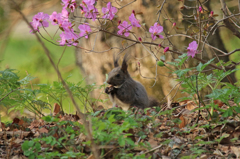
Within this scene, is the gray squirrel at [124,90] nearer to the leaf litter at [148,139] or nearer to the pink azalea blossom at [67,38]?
the pink azalea blossom at [67,38]

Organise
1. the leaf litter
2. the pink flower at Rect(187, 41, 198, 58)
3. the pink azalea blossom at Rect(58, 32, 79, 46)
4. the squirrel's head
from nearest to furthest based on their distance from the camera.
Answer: the leaf litter → the pink flower at Rect(187, 41, 198, 58) → the pink azalea blossom at Rect(58, 32, 79, 46) → the squirrel's head

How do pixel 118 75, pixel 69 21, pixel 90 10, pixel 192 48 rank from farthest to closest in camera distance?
1. pixel 118 75
2. pixel 69 21
3. pixel 90 10
4. pixel 192 48

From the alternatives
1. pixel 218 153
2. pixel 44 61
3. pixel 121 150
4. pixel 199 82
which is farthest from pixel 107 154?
pixel 44 61

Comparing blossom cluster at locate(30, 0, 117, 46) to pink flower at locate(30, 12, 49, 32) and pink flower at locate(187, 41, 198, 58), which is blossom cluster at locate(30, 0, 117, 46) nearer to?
pink flower at locate(30, 12, 49, 32)

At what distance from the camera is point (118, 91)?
4.17m

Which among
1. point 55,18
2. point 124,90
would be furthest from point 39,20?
point 124,90

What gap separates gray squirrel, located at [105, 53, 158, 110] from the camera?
4.03m

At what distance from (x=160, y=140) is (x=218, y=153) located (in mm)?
442

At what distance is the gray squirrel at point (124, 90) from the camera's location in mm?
4032

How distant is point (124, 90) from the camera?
414cm

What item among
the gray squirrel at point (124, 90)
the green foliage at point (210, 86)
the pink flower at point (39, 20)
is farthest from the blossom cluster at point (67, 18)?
the gray squirrel at point (124, 90)

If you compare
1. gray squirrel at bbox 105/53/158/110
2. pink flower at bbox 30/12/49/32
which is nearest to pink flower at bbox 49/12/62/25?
pink flower at bbox 30/12/49/32

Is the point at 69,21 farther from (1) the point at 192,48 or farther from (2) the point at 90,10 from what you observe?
(1) the point at 192,48

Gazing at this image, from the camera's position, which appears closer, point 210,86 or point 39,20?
point 210,86
